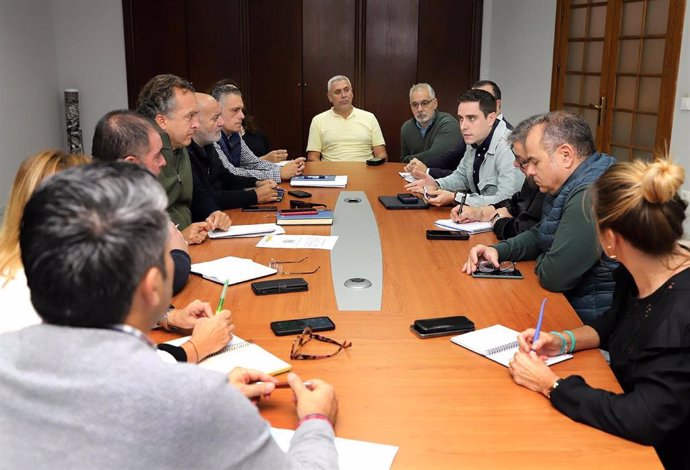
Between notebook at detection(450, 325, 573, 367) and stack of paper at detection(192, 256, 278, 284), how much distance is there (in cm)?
83

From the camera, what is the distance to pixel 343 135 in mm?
5922

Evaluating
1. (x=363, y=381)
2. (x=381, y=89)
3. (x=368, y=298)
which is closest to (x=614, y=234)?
(x=363, y=381)

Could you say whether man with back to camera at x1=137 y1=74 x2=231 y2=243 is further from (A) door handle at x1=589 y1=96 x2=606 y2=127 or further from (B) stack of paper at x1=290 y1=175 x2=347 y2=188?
(A) door handle at x1=589 y1=96 x2=606 y2=127

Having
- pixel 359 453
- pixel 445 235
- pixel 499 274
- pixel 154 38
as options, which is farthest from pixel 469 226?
pixel 154 38

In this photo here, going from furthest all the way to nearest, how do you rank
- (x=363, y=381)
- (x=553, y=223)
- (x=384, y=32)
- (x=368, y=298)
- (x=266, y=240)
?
(x=384, y=32) < (x=266, y=240) < (x=553, y=223) < (x=368, y=298) < (x=363, y=381)

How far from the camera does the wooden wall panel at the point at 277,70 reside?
739 cm

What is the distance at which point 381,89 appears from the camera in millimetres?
7605

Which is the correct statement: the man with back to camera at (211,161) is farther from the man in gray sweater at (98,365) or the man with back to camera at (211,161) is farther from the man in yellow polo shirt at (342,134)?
the man in gray sweater at (98,365)

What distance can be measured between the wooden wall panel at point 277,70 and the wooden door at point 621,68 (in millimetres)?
2714

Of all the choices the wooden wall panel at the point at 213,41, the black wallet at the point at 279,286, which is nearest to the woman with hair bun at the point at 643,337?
the black wallet at the point at 279,286

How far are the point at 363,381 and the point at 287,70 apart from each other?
629 centimetres

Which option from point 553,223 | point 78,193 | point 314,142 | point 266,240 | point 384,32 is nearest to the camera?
point 78,193

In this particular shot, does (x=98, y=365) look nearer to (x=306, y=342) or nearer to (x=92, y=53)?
(x=306, y=342)

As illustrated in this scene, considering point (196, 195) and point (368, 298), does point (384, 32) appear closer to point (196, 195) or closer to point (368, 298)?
point (196, 195)
